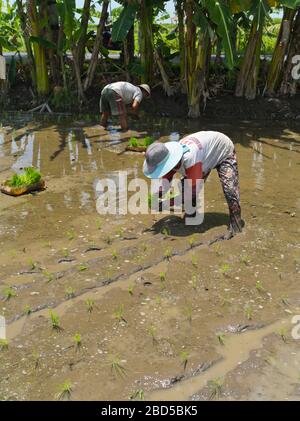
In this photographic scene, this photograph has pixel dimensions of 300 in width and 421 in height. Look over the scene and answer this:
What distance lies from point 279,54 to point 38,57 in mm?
5373

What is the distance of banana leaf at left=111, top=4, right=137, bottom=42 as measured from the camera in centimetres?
966

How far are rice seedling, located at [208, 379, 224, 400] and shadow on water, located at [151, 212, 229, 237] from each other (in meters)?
2.23

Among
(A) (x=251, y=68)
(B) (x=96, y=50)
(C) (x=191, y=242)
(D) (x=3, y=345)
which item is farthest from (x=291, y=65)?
(D) (x=3, y=345)

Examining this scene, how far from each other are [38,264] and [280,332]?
90.8 inches

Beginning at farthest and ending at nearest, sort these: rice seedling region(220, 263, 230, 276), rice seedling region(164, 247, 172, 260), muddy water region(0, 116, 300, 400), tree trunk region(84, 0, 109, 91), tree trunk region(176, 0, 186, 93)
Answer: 1. tree trunk region(84, 0, 109, 91)
2. tree trunk region(176, 0, 186, 93)
3. rice seedling region(164, 247, 172, 260)
4. rice seedling region(220, 263, 230, 276)
5. muddy water region(0, 116, 300, 400)

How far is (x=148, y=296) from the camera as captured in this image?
14.0 feet

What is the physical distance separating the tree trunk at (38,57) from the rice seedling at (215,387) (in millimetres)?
9352

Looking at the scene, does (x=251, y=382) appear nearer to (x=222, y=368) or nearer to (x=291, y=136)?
(x=222, y=368)

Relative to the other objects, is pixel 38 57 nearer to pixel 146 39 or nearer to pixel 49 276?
pixel 146 39

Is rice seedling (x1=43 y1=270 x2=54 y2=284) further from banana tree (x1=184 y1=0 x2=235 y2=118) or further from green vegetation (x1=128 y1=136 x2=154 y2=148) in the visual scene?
banana tree (x1=184 y1=0 x2=235 y2=118)

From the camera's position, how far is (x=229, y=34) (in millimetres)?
8695

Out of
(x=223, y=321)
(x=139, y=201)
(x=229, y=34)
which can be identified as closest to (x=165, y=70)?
(x=229, y=34)

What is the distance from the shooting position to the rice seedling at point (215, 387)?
125 inches

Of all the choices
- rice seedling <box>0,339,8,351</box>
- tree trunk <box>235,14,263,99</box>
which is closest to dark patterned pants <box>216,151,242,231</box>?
rice seedling <box>0,339,8,351</box>
